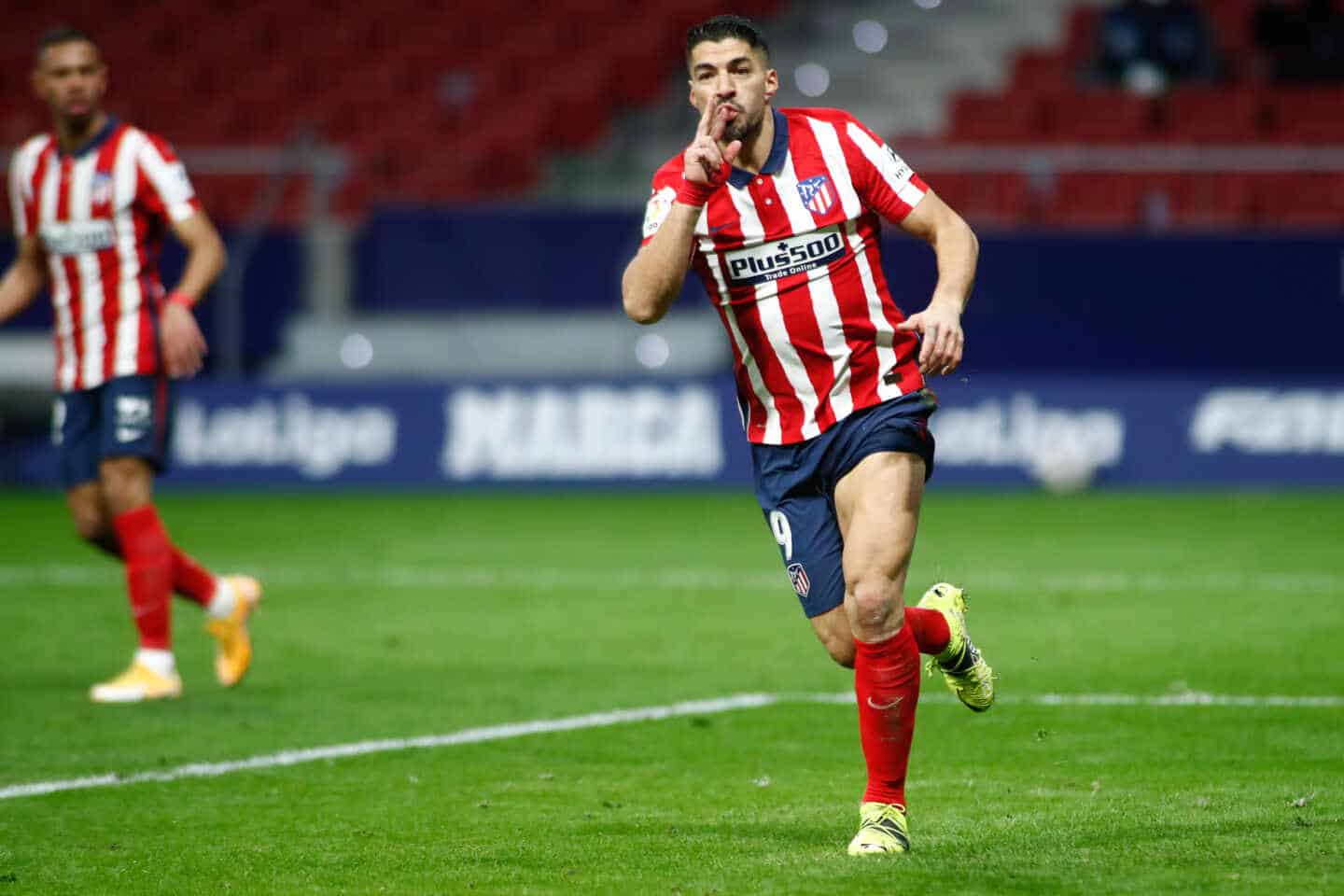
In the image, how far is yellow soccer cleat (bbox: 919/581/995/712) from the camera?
5684mm

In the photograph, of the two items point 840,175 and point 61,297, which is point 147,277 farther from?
point 840,175

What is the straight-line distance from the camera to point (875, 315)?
5.42 meters

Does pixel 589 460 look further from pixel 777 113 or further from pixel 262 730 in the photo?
pixel 777 113

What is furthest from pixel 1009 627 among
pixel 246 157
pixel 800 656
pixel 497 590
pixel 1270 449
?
pixel 246 157

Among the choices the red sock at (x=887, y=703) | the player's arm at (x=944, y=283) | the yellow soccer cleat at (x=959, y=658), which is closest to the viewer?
the player's arm at (x=944, y=283)

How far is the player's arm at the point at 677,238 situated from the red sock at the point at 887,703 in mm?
975

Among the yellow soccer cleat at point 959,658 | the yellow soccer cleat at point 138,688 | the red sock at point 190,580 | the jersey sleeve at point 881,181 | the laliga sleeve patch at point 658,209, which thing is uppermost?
the jersey sleeve at point 881,181

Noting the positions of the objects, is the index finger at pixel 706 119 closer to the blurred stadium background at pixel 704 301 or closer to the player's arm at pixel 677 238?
the player's arm at pixel 677 238

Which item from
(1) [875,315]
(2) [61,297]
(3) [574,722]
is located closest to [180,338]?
(2) [61,297]

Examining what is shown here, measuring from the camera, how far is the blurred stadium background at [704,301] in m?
17.5

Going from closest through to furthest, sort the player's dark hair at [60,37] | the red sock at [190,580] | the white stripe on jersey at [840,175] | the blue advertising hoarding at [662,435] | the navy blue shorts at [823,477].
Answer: the navy blue shorts at [823,477]
the white stripe on jersey at [840,175]
the player's dark hair at [60,37]
the red sock at [190,580]
the blue advertising hoarding at [662,435]

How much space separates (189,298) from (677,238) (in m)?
3.14

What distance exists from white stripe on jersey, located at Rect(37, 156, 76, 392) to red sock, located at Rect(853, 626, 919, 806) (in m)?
3.85

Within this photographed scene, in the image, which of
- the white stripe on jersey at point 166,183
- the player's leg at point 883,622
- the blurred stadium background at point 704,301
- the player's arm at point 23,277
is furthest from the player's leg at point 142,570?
the blurred stadium background at point 704,301
